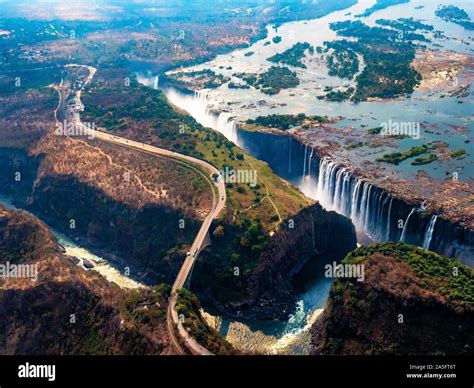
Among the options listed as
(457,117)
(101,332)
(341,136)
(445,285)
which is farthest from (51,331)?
(457,117)

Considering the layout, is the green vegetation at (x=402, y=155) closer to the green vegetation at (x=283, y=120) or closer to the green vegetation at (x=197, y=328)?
the green vegetation at (x=283, y=120)

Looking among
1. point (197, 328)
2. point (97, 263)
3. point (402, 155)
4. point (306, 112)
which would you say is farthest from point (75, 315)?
point (306, 112)

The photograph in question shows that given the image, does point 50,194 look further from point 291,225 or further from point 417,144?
point 417,144

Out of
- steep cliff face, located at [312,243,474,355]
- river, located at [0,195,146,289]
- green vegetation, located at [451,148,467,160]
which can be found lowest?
river, located at [0,195,146,289]

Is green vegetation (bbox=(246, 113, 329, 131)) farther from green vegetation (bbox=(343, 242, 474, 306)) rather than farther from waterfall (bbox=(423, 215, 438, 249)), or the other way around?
green vegetation (bbox=(343, 242, 474, 306))

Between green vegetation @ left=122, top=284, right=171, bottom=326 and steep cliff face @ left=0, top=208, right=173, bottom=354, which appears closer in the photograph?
steep cliff face @ left=0, top=208, right=173, bottom=354

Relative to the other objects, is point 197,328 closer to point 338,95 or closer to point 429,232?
point 429,232

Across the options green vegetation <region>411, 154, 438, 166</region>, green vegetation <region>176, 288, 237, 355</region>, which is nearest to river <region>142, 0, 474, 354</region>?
green vegetation <region>411, 154, 438, 166</region>
